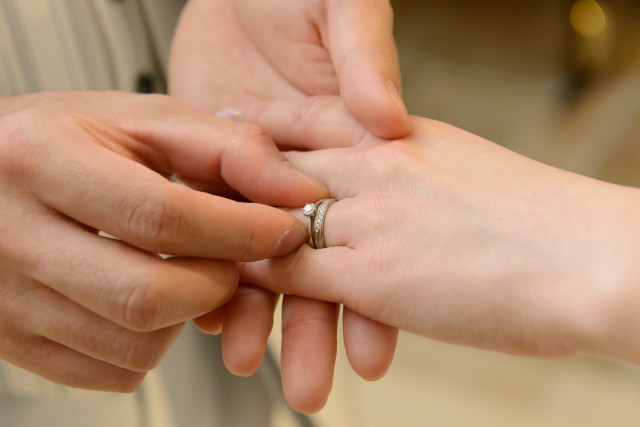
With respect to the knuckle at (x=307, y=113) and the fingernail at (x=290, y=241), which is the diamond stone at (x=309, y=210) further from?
the knuckle at (x=307, y=113)

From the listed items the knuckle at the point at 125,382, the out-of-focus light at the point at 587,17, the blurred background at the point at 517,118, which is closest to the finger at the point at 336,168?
the knuckle at the point at 125,382

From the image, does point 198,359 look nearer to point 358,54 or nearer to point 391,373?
point 391,373

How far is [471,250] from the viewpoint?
19.4 inches

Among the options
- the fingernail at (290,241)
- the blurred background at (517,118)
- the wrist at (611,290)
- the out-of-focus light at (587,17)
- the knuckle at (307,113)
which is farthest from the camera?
the out-of-focus light at (587,17)

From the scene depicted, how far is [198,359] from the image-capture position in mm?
Result: 838

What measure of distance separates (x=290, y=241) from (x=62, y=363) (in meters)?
0.23

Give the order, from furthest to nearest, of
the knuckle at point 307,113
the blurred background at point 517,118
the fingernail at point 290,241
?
1. the blurred background at point 517,118
2. the knuckle at point 307,113
3. the fingernail at point 290,241

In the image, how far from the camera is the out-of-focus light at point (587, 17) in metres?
0.93

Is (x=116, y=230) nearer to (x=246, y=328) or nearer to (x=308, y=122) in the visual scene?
(x=246, y=328)

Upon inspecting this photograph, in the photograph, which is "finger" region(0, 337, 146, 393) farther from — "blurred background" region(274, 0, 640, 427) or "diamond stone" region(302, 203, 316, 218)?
"blurred background" region(274, 0, 640, 427)

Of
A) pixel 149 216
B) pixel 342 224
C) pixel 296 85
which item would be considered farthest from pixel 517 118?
pixel 149 216

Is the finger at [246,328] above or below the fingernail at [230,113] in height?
below

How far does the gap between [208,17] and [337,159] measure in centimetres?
34

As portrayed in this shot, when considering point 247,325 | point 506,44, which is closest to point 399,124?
point 247,325
